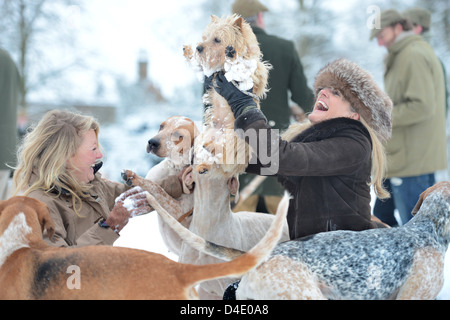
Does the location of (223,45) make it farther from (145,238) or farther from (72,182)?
(145,238)

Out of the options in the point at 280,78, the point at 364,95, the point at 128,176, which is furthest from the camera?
the point at 280,78

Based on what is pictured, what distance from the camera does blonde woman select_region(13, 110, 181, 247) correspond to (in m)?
1.73

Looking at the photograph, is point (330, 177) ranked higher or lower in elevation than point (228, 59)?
lower

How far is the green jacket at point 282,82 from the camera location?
202cm

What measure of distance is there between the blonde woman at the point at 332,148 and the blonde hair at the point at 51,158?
584 millimetres

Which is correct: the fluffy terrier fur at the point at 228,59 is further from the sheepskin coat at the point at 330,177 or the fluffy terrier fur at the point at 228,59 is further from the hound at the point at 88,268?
the hound at the point at 88,268

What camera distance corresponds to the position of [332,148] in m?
1.60

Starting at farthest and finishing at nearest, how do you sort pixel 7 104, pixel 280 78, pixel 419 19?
pixel 419 19, pixel 7 104, pixel 280 78

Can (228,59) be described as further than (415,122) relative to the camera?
No

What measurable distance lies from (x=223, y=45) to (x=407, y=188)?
6.13ft

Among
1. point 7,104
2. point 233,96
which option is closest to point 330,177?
point 233,96

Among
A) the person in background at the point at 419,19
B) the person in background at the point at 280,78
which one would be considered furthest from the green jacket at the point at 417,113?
the person in background at the point at 280,78

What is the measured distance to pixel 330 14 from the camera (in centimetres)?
708

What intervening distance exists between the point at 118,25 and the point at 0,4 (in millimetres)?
1620
